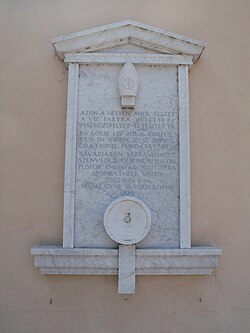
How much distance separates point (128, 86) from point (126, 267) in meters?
2.10

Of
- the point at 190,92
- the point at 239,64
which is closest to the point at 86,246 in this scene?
the point at 190,92

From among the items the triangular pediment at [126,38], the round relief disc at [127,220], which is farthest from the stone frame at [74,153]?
→ the round relief disc at [127,220]

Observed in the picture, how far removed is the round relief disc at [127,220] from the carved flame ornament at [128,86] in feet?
3.77

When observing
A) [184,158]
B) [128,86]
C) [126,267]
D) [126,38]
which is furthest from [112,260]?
[126,38]

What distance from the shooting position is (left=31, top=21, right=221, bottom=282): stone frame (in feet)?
15.3

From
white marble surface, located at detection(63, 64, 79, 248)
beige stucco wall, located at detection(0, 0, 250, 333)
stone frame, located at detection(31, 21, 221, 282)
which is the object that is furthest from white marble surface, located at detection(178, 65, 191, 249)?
white marble surface, located at detection(63, 64, 79, 248)

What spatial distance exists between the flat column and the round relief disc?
0.11 meters

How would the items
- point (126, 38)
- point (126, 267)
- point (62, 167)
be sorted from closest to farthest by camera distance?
point (126, 267) < point (62, 167) < point (126, 38)

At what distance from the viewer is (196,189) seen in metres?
5.02

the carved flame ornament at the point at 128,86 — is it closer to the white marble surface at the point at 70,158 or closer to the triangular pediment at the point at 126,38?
the triangular pediment at the point at 126,38

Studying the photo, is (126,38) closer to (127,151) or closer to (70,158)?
(127,151)

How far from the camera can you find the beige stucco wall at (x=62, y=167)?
15.7ft

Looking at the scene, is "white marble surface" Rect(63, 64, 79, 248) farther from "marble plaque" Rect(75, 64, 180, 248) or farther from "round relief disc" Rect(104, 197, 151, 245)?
"round relief disc" Rect(104, 197, 151, 245)

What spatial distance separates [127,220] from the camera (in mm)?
4680
